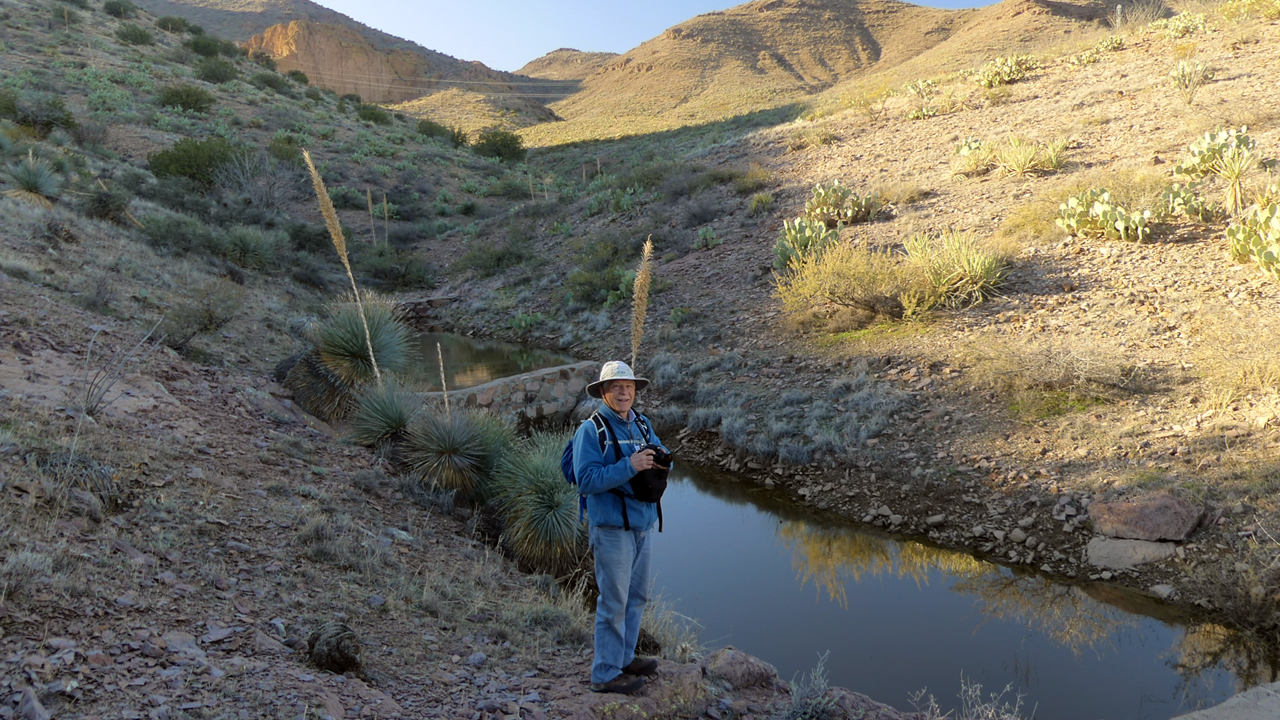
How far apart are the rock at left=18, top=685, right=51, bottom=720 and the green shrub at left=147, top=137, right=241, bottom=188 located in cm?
2257

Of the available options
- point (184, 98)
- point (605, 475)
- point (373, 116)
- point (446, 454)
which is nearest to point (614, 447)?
point (605, 475)

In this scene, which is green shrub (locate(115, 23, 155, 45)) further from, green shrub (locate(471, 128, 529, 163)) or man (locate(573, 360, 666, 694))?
man (locate(573, 360, 666, 694))

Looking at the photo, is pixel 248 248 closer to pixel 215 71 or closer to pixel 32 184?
pixel 32 184

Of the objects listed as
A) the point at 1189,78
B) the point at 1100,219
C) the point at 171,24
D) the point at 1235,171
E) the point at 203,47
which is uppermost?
the point at 171,24

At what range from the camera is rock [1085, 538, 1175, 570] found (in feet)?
21.0

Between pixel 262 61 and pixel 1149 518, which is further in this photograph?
pixel 262 61

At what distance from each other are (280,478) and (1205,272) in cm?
1137

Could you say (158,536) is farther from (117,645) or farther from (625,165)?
(625,165)

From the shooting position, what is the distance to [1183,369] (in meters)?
8.34

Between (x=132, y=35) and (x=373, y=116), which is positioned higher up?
(x=132, y=35)

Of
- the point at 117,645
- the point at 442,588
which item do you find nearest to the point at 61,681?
the point at 117,645

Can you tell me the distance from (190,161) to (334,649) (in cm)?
2295

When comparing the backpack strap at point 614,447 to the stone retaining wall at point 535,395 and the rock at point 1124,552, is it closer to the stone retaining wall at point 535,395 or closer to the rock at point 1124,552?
the rock at point 1124,552

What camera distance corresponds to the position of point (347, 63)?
249 ft
